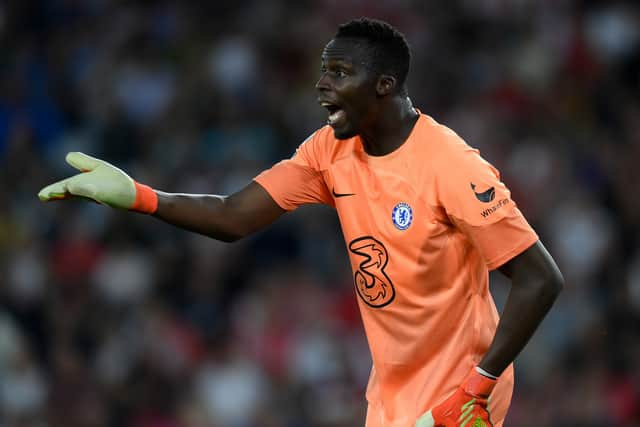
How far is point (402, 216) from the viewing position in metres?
4.11

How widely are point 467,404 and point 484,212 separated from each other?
641 millimetres

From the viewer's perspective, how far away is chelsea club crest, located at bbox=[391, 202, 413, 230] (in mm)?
4094

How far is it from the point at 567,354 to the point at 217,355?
2355 mm

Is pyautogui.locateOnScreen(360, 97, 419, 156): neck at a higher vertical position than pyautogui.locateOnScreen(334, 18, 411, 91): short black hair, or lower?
lower

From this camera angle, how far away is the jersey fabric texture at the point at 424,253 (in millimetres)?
3957

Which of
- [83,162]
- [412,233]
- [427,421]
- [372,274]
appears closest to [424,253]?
[412,233]

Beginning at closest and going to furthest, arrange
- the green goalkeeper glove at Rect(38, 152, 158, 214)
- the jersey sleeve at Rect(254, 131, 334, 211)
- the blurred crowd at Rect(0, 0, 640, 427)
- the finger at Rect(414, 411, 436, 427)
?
1. the finger at Rect(414, 411, 436, 427)
2. the green goalkeeper glove at Rect(38, 152, 158, 214)
3. the jersey sleeve at Rect(254, 131, 334, 211)
4. the blurred crowd at Rect(0, 0, 640, 427)

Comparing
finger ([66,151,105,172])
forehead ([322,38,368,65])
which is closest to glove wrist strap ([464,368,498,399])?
forehead ([322,38,368,65])

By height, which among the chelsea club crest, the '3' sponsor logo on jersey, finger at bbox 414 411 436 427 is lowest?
finger at bbox 414 411 436 427

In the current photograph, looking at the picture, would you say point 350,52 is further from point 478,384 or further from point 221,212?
point 478,384

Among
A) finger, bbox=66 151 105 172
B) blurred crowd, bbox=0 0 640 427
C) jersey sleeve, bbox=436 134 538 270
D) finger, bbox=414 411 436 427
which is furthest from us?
blurred crowd, bbox=0 0 640 427

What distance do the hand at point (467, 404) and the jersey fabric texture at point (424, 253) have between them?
141mm

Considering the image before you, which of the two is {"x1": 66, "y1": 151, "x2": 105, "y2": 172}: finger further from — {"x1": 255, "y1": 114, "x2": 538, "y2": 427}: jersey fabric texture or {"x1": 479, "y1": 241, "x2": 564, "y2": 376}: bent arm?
{"x1": 479, "y1": 241, "x2": 564, "y2": 376}: bent arm

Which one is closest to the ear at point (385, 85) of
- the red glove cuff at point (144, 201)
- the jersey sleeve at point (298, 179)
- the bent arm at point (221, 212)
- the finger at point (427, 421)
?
the jersey sleeve at point (298, 179)
